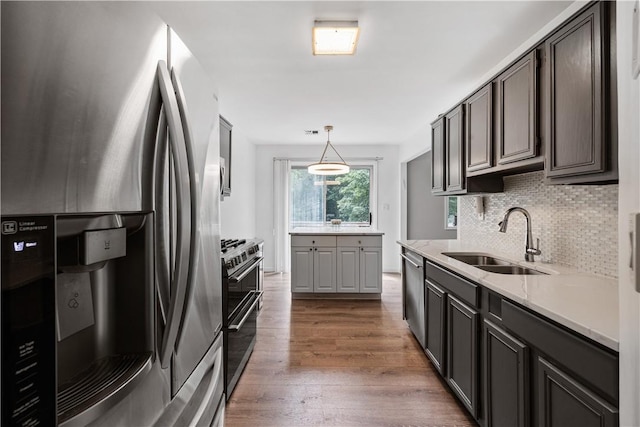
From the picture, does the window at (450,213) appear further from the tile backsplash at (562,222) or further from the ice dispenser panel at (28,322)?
the ice dispenser panel at (28,322)

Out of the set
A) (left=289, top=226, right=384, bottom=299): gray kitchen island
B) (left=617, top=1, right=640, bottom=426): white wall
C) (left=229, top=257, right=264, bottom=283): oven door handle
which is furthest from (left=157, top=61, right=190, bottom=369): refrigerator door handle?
(left=289, top=226, right=384, bottom=299): gray kitchen island

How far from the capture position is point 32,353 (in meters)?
0.51

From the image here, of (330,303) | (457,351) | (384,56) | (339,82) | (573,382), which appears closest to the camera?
(573,382)

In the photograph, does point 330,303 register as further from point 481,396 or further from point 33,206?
point 33,206

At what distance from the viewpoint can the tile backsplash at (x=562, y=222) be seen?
176 centimetres

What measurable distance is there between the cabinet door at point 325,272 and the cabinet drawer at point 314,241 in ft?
0.24

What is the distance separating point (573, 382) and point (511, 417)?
19.3 inches

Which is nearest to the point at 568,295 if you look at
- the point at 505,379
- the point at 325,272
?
the point at 505,379

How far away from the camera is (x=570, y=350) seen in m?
1.10

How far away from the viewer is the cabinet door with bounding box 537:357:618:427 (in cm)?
97

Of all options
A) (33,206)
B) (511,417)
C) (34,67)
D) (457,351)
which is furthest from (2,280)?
(457,351)

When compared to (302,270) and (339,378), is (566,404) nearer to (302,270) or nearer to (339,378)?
(339,378)

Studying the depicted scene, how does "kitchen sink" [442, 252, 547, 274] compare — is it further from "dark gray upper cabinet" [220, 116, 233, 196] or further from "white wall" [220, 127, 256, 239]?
"white wall" [220, 127, 256, 239]

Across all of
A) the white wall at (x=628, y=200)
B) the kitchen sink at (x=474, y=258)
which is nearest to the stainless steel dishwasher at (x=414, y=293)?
the kitchen sink at (x=474, y=258)
